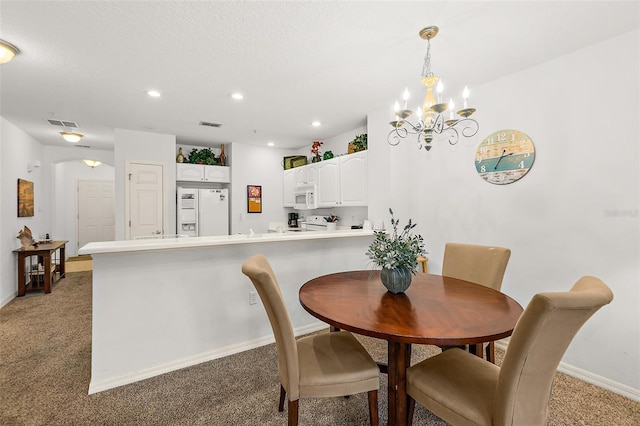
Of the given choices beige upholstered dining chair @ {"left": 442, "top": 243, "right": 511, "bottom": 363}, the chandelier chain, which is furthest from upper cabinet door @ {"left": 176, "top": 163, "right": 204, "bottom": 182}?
beige upholstered dining chair @ {"left": 442, "top": 243, "right": 511, "bottom": 363}

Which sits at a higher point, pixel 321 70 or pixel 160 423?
pixel 321 70

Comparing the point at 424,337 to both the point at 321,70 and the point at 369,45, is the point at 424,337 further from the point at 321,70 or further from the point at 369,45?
the point at 321,70

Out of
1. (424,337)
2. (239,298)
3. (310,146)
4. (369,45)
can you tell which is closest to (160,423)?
(239,298)

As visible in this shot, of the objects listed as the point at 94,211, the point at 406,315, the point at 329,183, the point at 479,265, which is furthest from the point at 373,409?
the point at 94,211

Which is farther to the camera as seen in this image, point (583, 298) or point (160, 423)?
point (160, 423)

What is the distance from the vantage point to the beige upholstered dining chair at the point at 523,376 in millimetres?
989

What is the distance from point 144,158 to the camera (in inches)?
182

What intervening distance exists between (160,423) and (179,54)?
2581 mm

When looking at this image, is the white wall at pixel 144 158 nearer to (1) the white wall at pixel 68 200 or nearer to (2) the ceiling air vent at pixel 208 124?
(2) the ceiling air vent at pixel 208 124

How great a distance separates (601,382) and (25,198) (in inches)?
286

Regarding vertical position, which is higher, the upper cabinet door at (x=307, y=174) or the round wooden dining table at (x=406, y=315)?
the upper cabinet door at (x=307, y=174)

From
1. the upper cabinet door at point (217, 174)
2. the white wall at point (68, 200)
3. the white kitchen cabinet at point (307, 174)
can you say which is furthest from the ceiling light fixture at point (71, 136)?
the white kitchen cabinet at point (307, 174)

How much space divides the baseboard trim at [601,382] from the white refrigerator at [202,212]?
4.94 meters

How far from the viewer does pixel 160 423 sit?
1.72 metres
